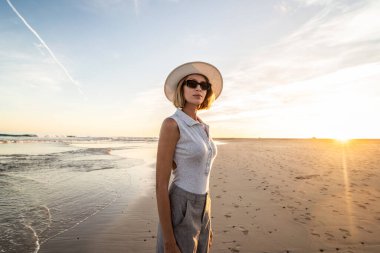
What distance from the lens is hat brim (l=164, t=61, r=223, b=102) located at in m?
2.70

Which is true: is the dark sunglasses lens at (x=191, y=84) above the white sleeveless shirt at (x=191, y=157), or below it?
above

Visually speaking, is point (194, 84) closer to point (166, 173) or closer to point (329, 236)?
point (166, 173)

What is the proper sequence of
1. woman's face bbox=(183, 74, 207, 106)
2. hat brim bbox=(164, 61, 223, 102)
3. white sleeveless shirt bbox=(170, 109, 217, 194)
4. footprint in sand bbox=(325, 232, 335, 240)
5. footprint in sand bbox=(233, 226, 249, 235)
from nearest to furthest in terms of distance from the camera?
1. white sleeveless shirt bbox=(170, 109, 217, 194)
2. woman's face bbox=(183, 74, 207, 106)
3. hat brim bbox=(164, 61, 223, 102)
4. footprint in sand bbox=(325, 232, 335, 240)
5. footprint in sand bbox=(233, 226, 249, 235)

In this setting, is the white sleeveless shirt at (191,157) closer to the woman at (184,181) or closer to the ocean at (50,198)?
the woman at (184,181)

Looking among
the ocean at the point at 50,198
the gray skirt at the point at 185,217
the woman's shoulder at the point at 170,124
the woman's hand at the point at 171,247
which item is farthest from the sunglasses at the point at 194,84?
the ocean at the point at 50,198

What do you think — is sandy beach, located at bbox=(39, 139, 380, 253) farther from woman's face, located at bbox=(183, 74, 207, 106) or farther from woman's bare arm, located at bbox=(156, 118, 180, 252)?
woman's face, located at bbox=(183, 74, 207, 106)

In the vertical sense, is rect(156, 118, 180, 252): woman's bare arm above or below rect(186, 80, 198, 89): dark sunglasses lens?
below

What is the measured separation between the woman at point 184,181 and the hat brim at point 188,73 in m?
0.28

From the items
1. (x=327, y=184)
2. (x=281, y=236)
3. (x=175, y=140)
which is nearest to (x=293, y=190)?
(x=327, y=184)

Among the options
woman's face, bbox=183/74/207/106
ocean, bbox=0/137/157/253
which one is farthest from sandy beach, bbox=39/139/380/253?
woman's face, bbox=183/74/207/106

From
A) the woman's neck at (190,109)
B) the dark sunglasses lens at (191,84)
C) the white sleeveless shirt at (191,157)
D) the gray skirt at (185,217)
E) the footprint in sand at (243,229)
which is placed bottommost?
the footprint in sand at (243,229)

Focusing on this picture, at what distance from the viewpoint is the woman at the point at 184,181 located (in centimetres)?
201

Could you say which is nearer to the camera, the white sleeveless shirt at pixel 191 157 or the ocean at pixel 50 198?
the white sleeveless shirt at pixel 191 157

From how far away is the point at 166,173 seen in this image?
1989 millimetres
